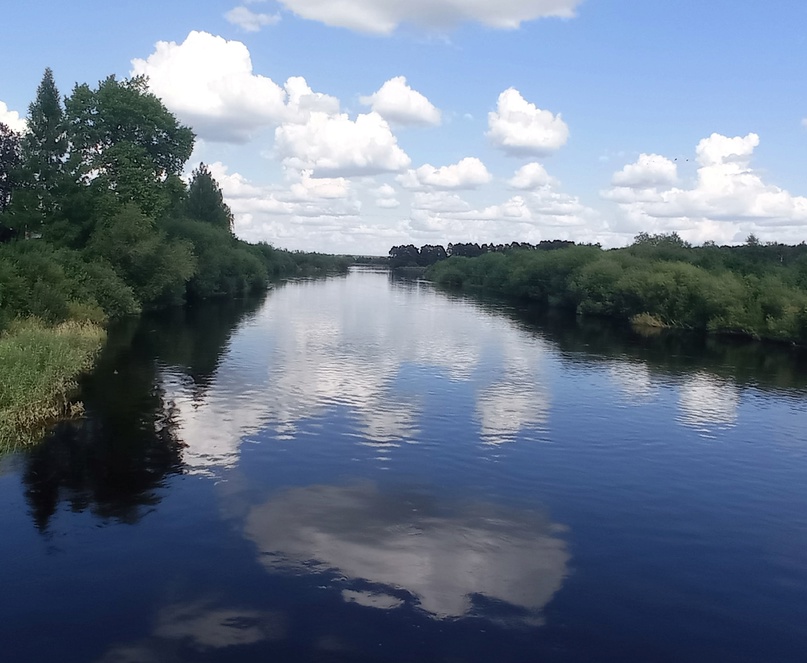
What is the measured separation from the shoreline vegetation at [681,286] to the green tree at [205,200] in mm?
49172

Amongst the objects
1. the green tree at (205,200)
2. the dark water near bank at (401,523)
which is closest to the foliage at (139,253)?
the dark water near bank at (401,523)

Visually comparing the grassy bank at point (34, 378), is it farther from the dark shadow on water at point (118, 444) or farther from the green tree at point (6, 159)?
the green tree at point (6, 159)

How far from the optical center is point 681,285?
244ft

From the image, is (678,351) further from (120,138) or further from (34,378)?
(120,138)

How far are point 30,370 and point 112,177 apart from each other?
4009cm

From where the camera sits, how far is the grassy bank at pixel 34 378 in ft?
79.9

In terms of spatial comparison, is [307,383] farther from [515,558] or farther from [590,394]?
[515,558]

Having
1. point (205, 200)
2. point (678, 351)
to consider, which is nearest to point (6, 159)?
point (205, 200)

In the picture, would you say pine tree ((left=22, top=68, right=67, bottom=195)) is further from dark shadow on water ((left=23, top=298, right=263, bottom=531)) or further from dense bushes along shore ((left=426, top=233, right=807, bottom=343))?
dense bushes along shore ((left=426, top=233, right=807, bottom=343))

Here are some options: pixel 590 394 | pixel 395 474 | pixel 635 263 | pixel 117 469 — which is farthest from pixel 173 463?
pixel 635 263

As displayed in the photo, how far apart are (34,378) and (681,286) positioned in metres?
64.7

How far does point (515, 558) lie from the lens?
1742 cm

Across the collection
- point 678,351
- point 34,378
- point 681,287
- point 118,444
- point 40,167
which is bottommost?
point 118,444

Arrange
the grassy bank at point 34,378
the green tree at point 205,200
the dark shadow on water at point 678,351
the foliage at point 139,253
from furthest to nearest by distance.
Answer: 1. the green tree at point 205,200
2. the foliage at point 139,253
3. the dark shadow on water at point 678,351
4. the grassy bank at point 34,378
